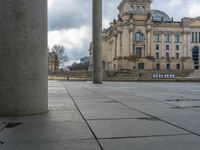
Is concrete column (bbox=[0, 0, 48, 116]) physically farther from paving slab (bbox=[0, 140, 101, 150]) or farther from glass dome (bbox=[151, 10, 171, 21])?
glass dome (bbox=[151, 10, 171, 21])

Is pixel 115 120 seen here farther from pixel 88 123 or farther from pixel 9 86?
pixel 9 86

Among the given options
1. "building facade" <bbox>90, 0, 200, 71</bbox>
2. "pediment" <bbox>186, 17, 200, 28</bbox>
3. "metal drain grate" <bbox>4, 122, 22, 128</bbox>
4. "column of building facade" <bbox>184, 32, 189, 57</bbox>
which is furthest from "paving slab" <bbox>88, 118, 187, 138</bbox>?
"pediment" <bbox>186, 17, 200, 28</bbox>

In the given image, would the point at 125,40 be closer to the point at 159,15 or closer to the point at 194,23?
the point at 194,23

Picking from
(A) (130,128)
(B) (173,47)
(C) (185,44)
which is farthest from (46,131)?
(C) (185,44)

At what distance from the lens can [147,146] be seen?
174 inches

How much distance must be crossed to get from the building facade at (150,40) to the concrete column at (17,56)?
10940 cm

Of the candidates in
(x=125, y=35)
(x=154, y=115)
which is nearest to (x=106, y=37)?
(x=125, y=35)

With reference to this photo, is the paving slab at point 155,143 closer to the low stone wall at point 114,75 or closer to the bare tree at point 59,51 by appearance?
the low stone wall at point 114,75

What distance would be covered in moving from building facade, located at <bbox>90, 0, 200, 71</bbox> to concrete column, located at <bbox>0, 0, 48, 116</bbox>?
109 metres

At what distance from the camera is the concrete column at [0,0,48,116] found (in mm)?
7246

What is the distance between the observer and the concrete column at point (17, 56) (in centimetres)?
725

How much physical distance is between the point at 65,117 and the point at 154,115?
2.18m

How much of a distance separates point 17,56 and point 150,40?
118 metres

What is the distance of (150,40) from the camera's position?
4833 inches
